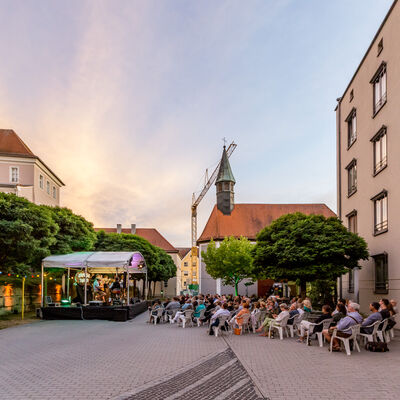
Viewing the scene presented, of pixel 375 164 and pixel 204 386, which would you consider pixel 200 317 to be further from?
pixel 204 386

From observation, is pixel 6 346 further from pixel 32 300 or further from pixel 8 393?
pixel 32 300

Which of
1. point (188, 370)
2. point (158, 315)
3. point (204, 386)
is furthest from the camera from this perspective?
point (158, 315)

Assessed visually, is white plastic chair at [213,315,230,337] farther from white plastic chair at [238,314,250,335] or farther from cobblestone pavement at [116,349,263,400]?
cobblestone pavement at [116,349,263,400]

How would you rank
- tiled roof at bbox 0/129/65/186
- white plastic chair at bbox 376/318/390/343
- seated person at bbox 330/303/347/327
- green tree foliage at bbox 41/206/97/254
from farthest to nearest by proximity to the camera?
1. tiled roof at bbox 0/129/65/186
2. green tree foliage at bbox 41/206/97/254
3. seated person at bbox 330/303/347/327
4. white plastic chair at bbox 376/318/390/343

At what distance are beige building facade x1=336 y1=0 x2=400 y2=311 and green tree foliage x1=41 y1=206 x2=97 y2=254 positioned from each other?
1766 cm

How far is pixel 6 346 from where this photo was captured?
14031 mm

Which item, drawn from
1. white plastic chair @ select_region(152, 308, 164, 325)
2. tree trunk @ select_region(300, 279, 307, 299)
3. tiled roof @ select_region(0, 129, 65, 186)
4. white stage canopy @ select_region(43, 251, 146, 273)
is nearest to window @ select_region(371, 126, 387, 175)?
tree trunk @ select_region(300, 279, 307, 299)

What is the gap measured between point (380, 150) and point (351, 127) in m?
6.39

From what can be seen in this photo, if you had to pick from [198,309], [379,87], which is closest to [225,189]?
[379,87]

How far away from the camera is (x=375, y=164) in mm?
23406

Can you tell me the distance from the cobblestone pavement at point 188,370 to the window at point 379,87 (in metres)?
11.8

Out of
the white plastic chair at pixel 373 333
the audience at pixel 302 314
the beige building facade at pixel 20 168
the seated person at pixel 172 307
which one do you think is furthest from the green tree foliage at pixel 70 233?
the white plastic chair at pixel 373 333

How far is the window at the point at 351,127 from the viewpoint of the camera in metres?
27.7

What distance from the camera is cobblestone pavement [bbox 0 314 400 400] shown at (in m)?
7.93
